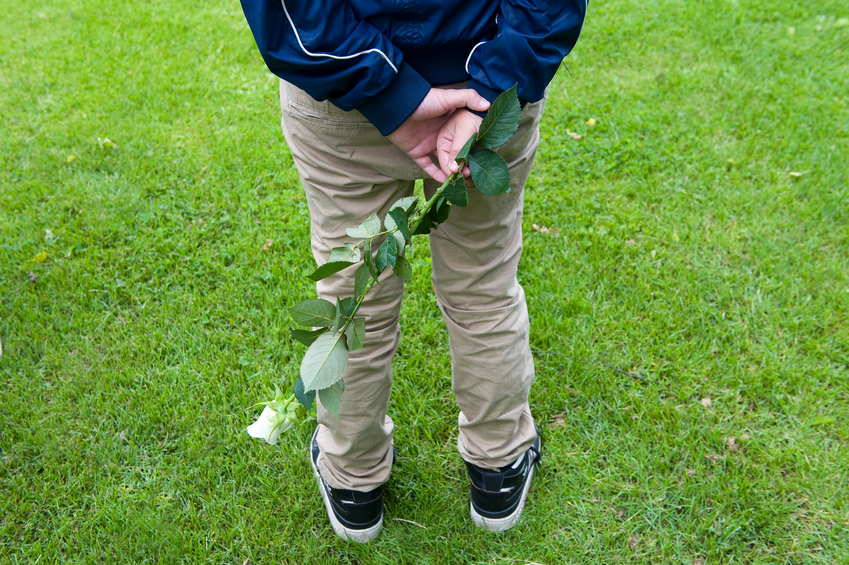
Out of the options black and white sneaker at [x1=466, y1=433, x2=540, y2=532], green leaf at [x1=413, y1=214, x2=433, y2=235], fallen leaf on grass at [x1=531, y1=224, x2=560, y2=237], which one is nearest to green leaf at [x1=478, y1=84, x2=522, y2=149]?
green leaf at [x1=413, y1=214, x2=433, y2=235]

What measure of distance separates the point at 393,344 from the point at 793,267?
2.16 m

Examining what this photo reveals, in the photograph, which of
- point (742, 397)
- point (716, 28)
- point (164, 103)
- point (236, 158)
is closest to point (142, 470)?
point (236, 158)

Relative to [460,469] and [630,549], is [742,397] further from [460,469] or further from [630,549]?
[460,469]

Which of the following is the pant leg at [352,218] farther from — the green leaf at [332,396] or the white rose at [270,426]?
the green leaf at [332,396]

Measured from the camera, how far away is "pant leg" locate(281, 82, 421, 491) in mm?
1394

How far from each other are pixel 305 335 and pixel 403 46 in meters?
0.65

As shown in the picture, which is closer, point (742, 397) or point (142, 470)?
point (142, 470)

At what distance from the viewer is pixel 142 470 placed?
85.4 inches

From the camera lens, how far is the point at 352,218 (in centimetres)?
152

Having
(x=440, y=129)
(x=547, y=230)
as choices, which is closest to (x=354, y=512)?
(x=440, y=129)

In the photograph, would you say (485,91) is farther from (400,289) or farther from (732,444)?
(732,444)

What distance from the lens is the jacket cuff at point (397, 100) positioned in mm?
1259

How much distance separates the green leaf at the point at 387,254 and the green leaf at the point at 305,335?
0.21m

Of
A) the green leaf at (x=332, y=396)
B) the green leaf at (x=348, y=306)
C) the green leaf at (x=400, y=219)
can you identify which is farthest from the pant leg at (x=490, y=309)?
the green leaf at (x=332, y=396)
